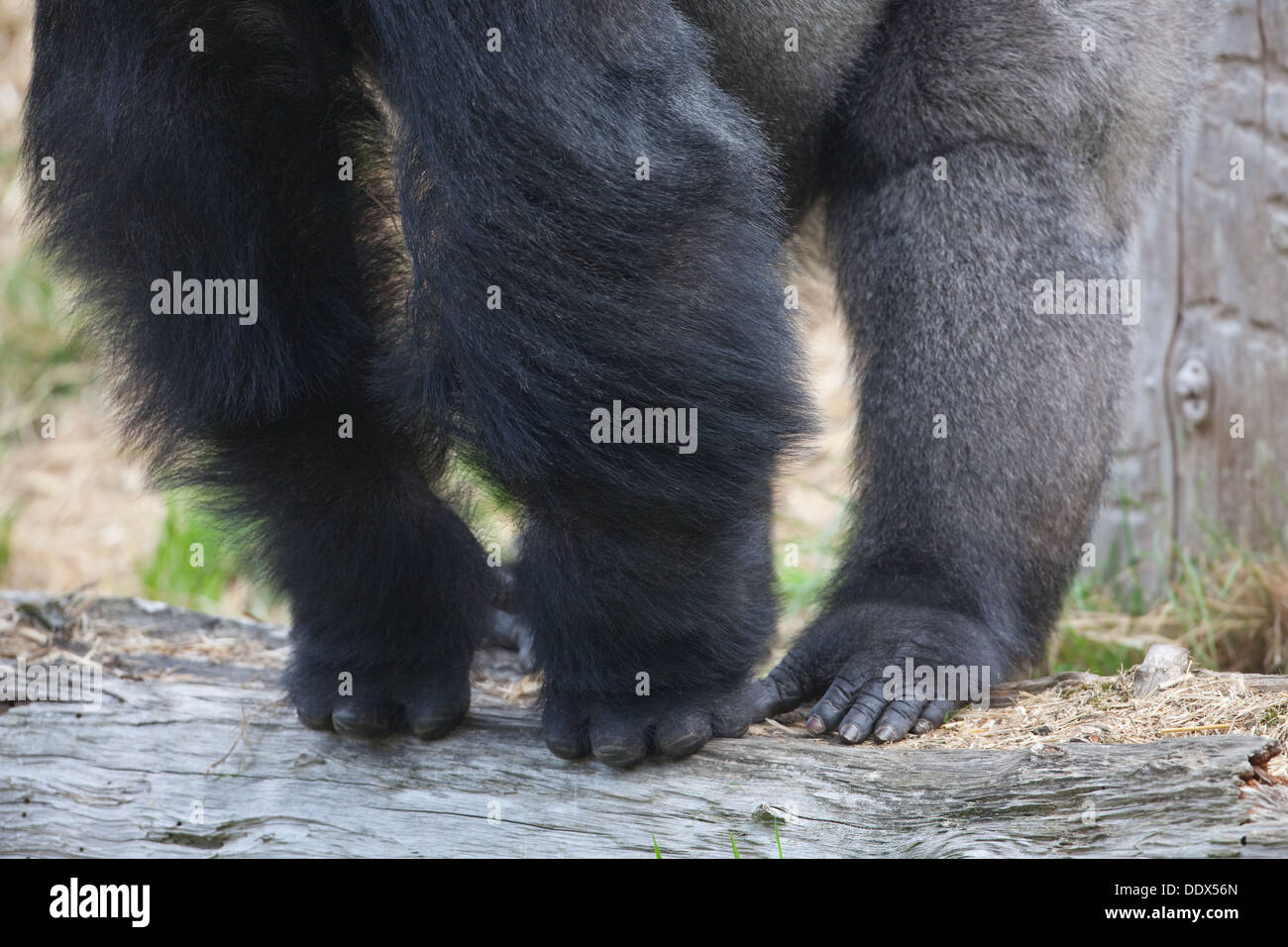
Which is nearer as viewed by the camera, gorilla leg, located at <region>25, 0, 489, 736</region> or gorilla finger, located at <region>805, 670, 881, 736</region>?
gorilla leg, located at <region>25, 0, 489, 736</region>

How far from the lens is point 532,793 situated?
2.20 meters

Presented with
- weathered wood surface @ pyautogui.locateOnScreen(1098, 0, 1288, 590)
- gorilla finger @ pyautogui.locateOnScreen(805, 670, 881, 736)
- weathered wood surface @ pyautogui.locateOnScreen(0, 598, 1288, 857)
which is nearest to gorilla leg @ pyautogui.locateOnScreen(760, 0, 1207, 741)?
gorilla finger @ pyautogui.locateOnScreen(805, 670, 881, 736)

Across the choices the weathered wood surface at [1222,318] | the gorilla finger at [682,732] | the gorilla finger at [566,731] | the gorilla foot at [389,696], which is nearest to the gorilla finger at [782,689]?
the gorilla finger at [682,732]

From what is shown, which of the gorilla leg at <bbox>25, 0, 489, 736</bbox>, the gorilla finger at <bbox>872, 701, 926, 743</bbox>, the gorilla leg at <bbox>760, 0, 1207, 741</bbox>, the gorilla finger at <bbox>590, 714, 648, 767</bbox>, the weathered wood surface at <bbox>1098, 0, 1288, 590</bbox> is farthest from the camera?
the weathered wood surface at <bbox>1098, 0, 1288, 590</bbox>

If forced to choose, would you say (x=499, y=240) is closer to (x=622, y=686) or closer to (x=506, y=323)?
(x=506, y=323)

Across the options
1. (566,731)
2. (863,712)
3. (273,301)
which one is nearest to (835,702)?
(863,712)

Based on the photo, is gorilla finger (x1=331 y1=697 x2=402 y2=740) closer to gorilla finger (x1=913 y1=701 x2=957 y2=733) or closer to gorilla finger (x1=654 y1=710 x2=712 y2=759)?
gorilla finger (x1=654 y1=710 x2=712 y2=759)

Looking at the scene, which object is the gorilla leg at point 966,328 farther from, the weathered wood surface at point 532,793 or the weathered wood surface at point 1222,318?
the weathered wood surface at point 1222,318

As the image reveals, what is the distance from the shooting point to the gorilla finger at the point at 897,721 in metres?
2.24

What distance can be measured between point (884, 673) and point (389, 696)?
85cm

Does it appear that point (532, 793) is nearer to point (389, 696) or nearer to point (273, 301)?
point (389, 696)

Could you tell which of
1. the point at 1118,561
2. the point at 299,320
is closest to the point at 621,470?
the point at 299,320

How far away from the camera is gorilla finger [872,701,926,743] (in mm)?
2238

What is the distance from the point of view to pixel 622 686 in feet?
6.93
